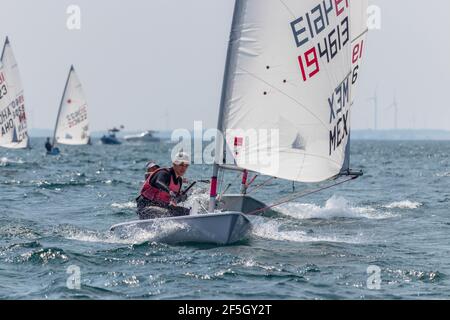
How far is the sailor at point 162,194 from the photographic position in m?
15.6

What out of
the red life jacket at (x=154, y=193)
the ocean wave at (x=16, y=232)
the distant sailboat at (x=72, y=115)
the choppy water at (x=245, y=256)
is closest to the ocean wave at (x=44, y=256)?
the choppy water at (x=245, y=256)

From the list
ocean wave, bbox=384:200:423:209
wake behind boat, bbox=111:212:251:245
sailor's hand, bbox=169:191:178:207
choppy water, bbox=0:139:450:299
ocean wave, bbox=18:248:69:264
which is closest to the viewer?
choppy water, bbox=0:139:450:299

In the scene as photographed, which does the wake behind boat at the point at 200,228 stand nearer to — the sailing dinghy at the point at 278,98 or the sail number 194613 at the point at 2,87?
the sailing dinghy at the point at 278,98

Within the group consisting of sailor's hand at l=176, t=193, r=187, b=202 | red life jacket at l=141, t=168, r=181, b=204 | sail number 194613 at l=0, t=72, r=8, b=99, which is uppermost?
sail number 194613 at l=0, t=72, r=8, b=99

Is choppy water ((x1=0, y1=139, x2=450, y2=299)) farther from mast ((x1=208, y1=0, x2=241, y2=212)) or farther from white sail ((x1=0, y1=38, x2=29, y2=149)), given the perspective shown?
white sail ((x1=0, y1=38, x2=29, y2=149))

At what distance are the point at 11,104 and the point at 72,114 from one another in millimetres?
19381

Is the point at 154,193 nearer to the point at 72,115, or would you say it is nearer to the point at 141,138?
the point at 72,115

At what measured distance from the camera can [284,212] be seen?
2169cm

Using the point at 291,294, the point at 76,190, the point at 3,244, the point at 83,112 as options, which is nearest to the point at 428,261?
the point at 291,294

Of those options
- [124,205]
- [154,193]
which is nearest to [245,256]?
[154,193]

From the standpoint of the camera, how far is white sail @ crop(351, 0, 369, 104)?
60.5 ft

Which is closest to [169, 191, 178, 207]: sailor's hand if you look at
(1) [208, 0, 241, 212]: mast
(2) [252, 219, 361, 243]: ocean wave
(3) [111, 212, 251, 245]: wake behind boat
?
(3) [111, 212, 251, 245]: wake behind boat

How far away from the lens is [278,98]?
15.1 m
